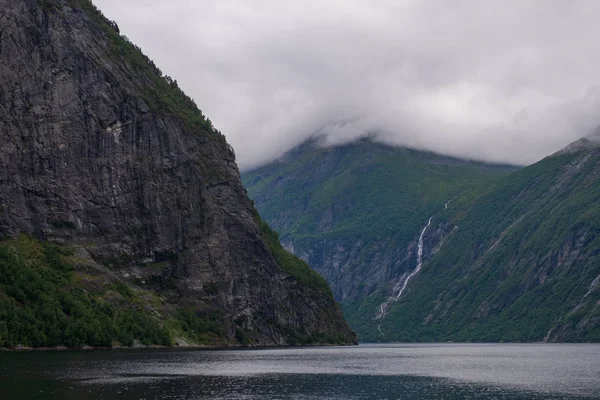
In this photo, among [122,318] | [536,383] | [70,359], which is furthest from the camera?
[122,318]

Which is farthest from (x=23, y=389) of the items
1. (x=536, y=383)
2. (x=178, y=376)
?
(x=536, y=383)

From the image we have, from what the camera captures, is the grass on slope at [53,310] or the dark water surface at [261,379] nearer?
the dark water surface at [261,379]

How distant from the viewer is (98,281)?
19438cm

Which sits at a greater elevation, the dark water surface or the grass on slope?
the grass on slope

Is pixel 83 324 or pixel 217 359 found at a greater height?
pixel 83 324

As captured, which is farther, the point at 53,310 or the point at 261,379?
the point at 53,310

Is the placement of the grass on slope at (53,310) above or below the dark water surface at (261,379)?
above

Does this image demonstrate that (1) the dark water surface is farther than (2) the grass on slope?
No

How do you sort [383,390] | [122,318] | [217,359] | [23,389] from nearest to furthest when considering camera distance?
[23,389] → [383,390] → [217,359] → [122,318]

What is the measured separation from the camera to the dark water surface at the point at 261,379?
9194 centimetres

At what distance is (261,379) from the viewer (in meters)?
114

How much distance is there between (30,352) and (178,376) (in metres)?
46.2

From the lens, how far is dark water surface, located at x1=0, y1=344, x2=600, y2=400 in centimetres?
9194

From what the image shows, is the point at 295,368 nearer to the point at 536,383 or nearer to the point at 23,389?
the point at 536,383
